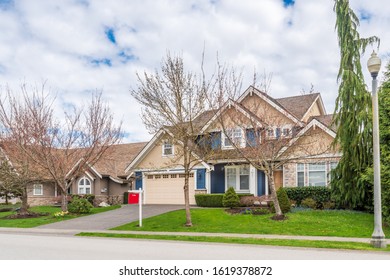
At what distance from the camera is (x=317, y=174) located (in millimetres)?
25328

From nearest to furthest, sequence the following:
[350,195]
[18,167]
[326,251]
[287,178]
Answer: [326,251] < [350,195] < [287,178] < [18,167]

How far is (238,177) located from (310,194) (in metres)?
5.92

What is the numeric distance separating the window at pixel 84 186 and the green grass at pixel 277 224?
1664 centimetres

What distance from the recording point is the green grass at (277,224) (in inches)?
663

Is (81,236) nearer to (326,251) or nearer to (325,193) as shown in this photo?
(326,251)

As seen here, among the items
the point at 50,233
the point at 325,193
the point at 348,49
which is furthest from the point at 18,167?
the point at 348,49

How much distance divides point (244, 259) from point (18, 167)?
22.7 meters

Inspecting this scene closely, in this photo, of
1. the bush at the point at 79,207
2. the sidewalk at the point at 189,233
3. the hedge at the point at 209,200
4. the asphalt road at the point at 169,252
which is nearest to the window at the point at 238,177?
the hedge at the point at 209,200

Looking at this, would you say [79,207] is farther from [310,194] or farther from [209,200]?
[310,194]

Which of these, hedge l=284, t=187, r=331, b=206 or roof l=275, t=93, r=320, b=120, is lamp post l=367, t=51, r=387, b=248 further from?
roof l=275, t=93, r=320, b=120

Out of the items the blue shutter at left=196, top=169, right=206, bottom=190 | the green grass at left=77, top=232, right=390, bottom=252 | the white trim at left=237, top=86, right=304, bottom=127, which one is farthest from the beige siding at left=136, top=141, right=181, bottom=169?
the green grass at left=77, top=232, right=390, bottom=252

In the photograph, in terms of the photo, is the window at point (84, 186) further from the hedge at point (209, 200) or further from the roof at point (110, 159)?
the hedge at point (209, 200)

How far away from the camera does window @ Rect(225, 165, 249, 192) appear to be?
28.1m

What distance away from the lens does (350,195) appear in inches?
827
